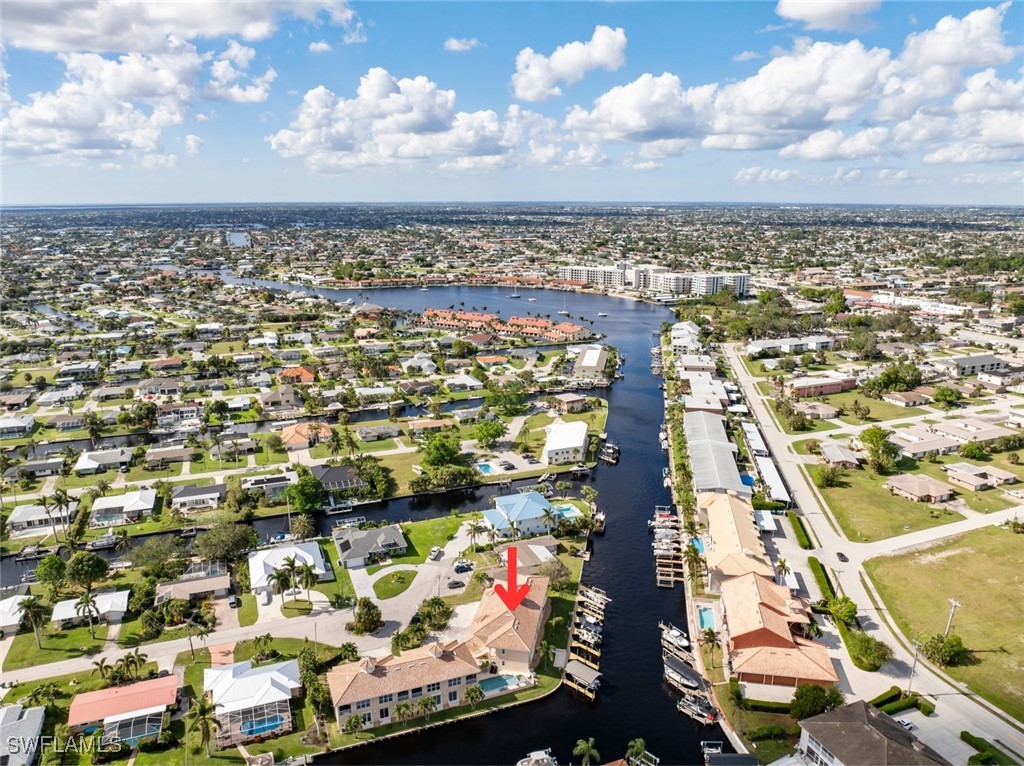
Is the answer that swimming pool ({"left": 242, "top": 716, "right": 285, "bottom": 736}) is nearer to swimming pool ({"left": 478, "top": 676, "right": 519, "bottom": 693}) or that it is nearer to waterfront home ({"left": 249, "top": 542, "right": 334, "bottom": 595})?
swimming pool ({"left": 478, "top": 676, "right": 519, "bottom": 693})

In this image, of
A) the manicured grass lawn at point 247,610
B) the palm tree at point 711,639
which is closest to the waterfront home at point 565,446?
the palm tree at point 711,639

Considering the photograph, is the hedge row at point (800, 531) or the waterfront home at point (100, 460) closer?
the hedge row at point (800, 531)

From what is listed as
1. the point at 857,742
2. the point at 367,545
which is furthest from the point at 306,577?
the point at 857,742

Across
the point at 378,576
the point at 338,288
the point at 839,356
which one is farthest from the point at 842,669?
the point at 338,288

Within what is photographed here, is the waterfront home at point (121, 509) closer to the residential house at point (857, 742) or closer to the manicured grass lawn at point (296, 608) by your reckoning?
the manicured grass lawn at point (296, 608)

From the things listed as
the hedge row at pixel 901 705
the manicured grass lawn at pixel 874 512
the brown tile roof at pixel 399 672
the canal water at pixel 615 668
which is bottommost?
the canal water at pixel 615 668

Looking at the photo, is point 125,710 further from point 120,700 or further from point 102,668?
point 102,668
